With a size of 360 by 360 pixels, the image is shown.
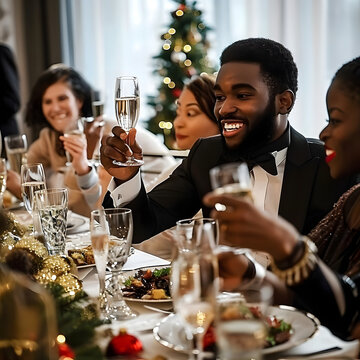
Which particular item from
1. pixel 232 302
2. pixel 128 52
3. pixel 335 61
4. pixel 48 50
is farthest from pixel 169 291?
pixel 48 50

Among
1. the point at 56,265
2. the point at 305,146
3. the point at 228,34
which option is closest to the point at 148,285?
the point at 56,265

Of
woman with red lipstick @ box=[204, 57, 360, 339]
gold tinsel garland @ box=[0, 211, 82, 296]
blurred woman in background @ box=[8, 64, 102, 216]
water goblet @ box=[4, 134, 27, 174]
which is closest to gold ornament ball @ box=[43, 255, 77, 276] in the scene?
gold tinsel garland @ box=[0, 211, 82, 296]

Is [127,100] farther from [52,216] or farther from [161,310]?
[161,310]

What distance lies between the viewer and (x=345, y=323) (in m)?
1.40

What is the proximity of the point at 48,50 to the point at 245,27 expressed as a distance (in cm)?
192

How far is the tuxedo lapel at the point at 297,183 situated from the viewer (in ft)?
7.20

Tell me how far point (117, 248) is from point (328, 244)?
1.77 ft

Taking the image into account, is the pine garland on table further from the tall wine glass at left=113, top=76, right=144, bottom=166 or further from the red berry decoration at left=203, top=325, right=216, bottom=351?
the tall wine glass at left=113, top=76, right=144, bottom=166

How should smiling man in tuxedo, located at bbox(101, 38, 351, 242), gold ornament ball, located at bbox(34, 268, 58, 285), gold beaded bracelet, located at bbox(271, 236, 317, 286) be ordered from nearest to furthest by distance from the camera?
1. gold beaded bracelet, located at bbox(271, 236, 317, 286)
2. gold ornament ball, located at bbox(34, 268, 58, 285)
3. smiling man in tuxedo, located at bbox(101, 38, 351, 242)

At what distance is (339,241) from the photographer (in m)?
1.75

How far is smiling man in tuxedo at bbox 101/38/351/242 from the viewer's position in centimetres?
215

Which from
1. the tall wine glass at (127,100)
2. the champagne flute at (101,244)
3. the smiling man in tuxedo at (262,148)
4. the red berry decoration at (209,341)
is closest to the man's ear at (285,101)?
the smiling man in tuxedo at (262,148)

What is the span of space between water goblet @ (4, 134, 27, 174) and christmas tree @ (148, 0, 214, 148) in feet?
6.49

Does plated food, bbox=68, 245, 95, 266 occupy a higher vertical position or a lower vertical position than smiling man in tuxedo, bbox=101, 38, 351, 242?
lower
